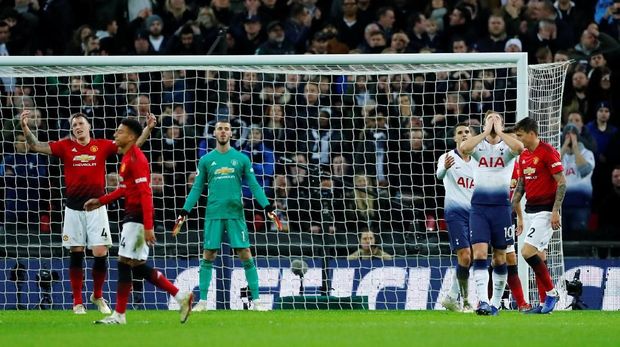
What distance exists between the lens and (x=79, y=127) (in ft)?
54.7

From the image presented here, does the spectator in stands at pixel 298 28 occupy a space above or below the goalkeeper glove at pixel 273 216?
above

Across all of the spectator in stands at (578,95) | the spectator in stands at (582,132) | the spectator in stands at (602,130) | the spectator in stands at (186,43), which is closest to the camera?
the spectator in stands at (582,132)

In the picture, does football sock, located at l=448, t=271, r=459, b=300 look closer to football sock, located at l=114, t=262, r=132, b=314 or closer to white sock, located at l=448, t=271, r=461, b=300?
white sock, located at l=448, t=271, r=461, b=300

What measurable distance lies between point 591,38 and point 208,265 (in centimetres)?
750

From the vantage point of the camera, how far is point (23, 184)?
1966 cm

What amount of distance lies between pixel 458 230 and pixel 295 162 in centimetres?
331

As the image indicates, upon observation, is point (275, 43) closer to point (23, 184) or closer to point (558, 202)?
point (23, 184)

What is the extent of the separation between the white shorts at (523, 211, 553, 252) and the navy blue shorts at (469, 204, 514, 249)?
559 millimetres

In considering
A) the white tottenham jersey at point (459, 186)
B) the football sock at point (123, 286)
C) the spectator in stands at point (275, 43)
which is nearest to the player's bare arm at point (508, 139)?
the white tottenham jersey at point (459, 186)

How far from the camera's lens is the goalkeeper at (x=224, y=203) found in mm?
17234

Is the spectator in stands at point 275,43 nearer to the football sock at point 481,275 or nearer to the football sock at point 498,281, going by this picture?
the football sock at point 498,281

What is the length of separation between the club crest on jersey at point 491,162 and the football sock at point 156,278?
394 centimetres

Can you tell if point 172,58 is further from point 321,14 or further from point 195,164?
point 321,14

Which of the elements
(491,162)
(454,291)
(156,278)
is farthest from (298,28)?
(156,278)
